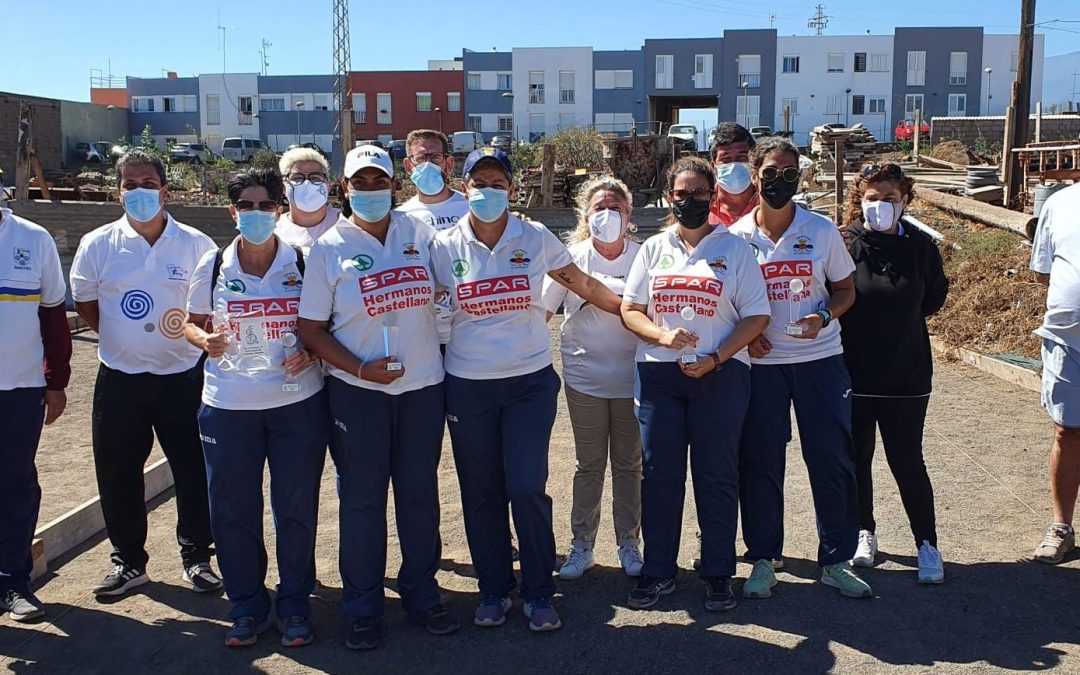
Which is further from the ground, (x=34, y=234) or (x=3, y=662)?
(x=34, y=234)

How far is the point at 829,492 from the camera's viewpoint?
4.64 metres

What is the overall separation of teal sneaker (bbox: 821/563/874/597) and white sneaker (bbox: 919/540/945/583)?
30 centimetres

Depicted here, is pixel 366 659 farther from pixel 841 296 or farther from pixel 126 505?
pixel 841 296

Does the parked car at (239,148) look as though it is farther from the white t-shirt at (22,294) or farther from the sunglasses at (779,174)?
the sunglasses at (779,174)

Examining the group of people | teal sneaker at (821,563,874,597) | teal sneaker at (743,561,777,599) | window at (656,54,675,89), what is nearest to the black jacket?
the group of people

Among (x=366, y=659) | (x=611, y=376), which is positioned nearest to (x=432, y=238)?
(x=611, y=376)

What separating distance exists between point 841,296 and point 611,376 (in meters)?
1.18

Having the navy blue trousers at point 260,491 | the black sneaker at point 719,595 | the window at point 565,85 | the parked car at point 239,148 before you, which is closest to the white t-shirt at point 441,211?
the navy blue trousers at point 260,491

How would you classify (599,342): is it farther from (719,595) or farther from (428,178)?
(428,178)

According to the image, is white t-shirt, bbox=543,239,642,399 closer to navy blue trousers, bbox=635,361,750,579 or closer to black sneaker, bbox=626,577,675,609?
navy blue trousers, bbox=635,361,750,579

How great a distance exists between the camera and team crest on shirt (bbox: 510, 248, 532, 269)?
4305 mm

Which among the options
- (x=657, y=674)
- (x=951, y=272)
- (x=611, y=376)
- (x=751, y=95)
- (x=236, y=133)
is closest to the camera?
(x=657, y=674)

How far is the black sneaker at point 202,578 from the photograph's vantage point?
4840 mm

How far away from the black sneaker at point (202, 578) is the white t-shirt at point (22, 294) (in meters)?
1.19
